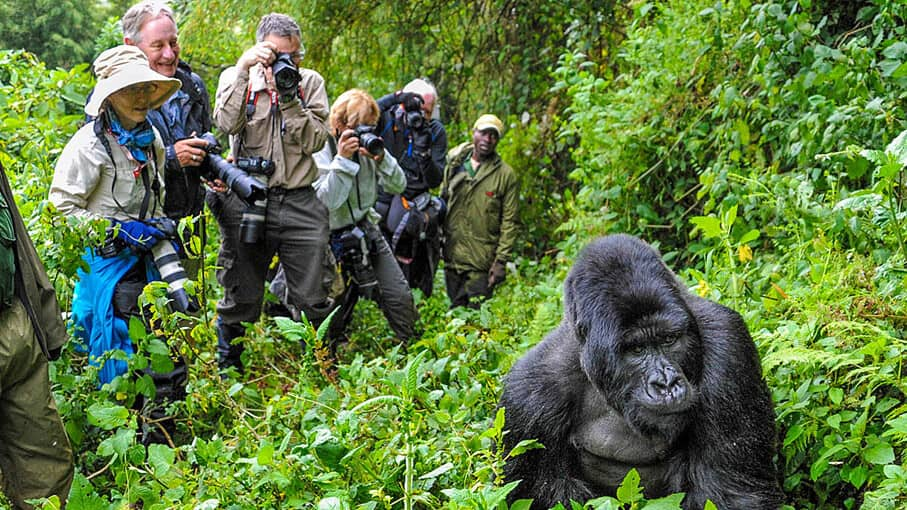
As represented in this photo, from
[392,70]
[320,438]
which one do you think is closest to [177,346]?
[320,438]

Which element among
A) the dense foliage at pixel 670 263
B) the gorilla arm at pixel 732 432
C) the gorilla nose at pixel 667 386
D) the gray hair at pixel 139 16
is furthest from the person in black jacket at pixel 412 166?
the gorilla nose at pixel 667 386

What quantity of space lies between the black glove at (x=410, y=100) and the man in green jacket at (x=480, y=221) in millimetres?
750

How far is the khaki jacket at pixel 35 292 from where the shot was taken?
3154 millimetres

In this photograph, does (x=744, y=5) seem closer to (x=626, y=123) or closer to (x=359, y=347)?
(x=626, y=123)

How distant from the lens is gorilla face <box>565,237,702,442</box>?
2555mm

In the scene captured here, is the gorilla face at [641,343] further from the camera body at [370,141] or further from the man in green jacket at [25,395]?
the camera body at [370,141]

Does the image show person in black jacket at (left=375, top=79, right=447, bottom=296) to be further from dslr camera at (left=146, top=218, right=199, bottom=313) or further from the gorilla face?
the gorilla face

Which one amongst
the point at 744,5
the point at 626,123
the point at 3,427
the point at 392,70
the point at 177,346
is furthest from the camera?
the point at 392,70

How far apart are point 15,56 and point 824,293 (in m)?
4.80

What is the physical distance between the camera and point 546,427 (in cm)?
286

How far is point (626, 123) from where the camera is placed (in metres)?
5.81

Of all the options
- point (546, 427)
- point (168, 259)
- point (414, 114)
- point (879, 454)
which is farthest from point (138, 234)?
point (414, 114)

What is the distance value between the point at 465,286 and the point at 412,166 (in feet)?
3.46

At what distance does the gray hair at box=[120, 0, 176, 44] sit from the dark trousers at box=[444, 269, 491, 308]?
10.8ft
